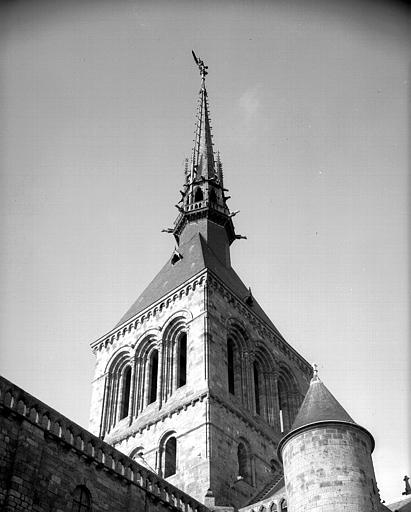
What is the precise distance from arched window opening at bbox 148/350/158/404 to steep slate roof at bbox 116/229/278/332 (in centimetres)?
257

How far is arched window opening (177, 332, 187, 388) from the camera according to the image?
93.2 feet

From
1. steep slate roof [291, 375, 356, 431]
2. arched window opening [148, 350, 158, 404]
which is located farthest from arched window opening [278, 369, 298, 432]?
steep slate roof [291, 375, 356, 431]

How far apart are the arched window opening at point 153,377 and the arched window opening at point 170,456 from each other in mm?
2979

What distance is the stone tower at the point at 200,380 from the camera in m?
24.5

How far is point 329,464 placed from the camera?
58.4 ft

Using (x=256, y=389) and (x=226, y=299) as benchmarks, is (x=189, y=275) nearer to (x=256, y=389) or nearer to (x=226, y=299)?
(x=226, y=299)

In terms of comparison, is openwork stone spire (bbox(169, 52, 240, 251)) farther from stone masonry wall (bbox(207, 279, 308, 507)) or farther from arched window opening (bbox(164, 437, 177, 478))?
arched window opening (bbox(164, 437, 177, 478))

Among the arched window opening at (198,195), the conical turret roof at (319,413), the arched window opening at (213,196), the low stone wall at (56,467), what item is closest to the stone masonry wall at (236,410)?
the conical turret roof at (319,413)

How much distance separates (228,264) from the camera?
36062 mm

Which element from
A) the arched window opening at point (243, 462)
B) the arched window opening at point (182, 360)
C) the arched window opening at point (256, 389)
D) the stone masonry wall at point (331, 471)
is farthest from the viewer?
the arched window opening at point (256, 389)

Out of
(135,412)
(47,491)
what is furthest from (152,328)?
(47,491)

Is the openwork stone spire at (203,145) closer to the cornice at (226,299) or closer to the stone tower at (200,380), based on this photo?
the stone tower at (200,380)

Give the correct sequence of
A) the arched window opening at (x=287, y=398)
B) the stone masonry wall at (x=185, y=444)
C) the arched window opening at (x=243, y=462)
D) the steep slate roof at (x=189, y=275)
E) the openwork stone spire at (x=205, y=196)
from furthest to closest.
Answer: the openwork stone spire at (x=205, y=196) → the steep slate roof at (x=189, y=275) → the arched window opening at (x=287, y=398) → the arched window opening at (x=243, y=462) → the stone masonry wall at (x=185, y=444)

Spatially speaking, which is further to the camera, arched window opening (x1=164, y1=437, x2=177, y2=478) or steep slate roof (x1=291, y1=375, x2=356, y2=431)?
arched window opening (x1=164, y1=437, x2=177, y2=478)
